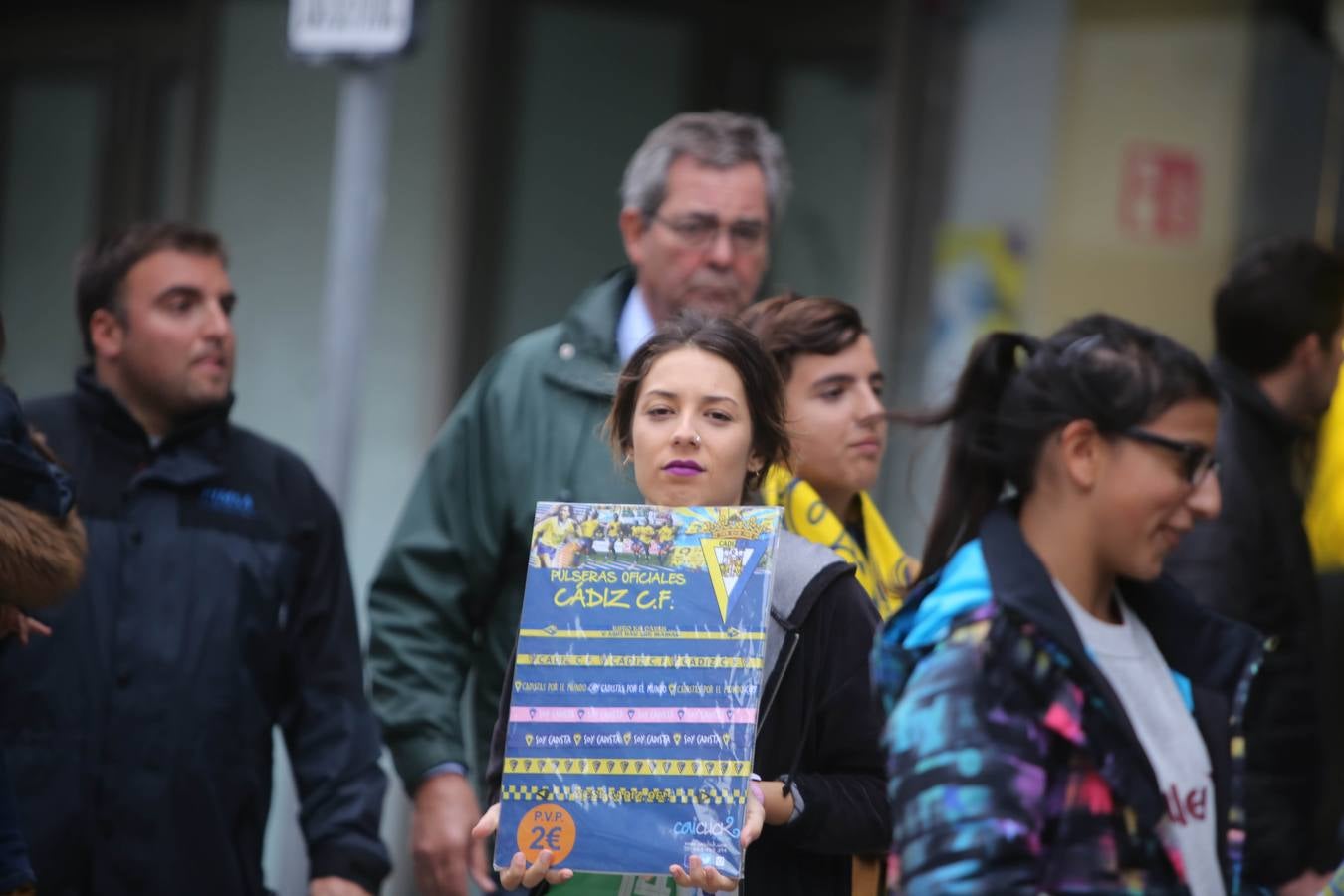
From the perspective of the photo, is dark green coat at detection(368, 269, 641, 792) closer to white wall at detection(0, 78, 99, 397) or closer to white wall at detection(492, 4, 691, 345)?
white wall at detection(492, 4, 691, 345)

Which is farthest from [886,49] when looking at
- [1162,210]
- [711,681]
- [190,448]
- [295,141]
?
[711,681]

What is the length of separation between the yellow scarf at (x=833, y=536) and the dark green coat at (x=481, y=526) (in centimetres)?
70

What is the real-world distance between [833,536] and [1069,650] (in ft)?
3.29

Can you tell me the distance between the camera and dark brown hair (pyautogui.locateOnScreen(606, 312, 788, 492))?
3574mm

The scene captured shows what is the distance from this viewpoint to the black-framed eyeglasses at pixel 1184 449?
134 inches

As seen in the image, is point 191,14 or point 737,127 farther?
point 191,14

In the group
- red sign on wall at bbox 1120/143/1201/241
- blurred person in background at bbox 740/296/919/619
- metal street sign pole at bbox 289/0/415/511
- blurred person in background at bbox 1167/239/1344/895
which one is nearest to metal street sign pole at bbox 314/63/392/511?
metal street sign pole at bbox 289/0/415/511

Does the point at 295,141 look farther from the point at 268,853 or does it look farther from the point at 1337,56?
the point at 1337,56

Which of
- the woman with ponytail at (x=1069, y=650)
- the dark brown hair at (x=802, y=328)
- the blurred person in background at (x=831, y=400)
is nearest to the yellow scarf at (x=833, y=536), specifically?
the blurred person in background at (x=831, y=400)

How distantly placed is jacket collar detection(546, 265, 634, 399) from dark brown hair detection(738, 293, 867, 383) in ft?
1.99

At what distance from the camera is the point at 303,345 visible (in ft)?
27.6

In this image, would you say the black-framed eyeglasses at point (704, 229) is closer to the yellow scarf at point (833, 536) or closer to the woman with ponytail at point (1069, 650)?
the yellow scarf at point (833, 536)

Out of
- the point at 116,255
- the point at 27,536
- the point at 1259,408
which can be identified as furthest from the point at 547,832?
the point at 1259,408

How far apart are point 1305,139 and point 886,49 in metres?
1.51
